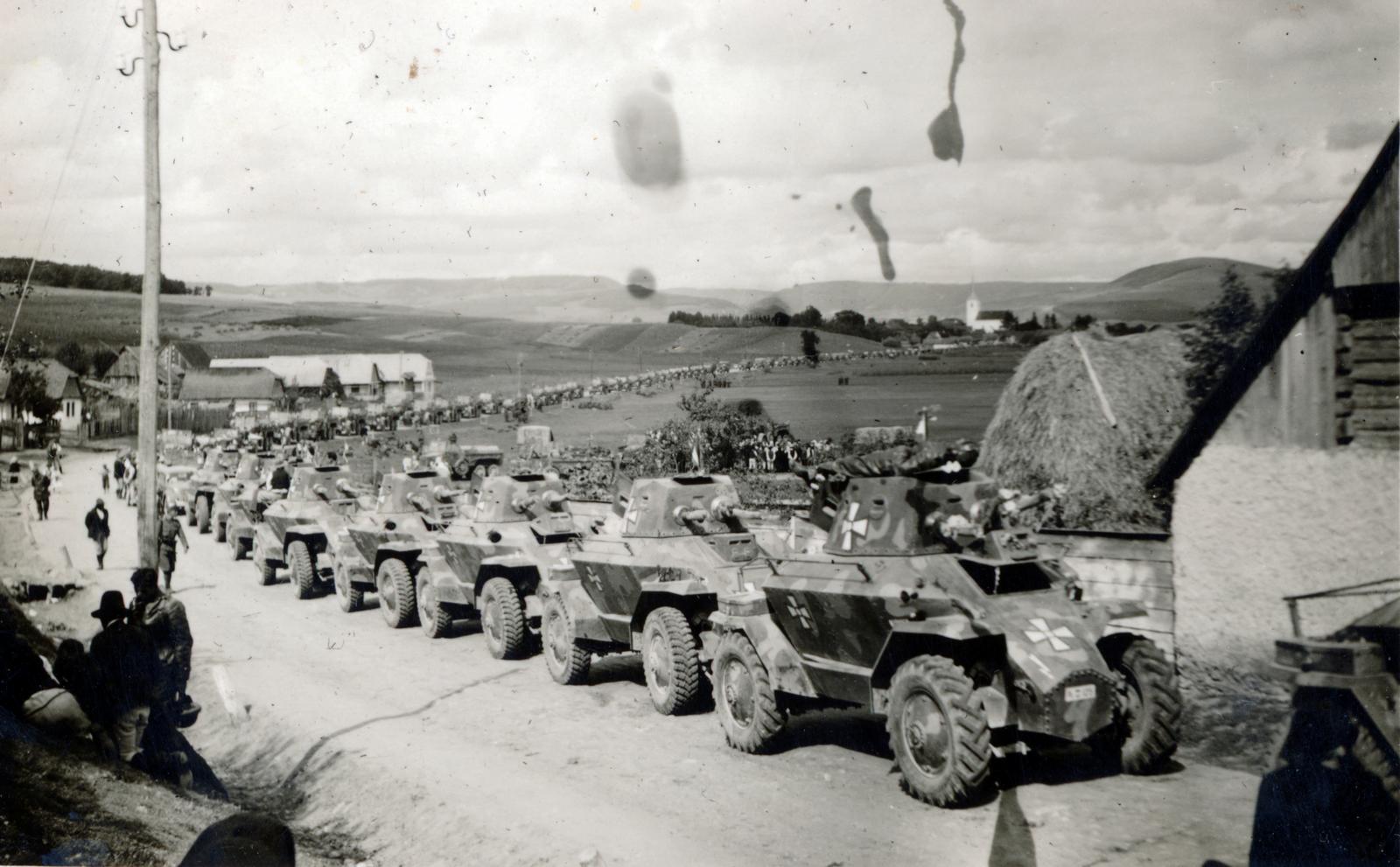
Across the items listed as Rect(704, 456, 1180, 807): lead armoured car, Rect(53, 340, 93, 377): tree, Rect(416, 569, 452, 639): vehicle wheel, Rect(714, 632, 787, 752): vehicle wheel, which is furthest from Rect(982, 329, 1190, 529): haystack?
Rect(53, 340, 93, 377): tree

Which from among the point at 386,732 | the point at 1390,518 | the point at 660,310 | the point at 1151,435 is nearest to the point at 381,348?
the point at 660,310

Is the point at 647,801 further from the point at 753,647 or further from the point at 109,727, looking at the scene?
the point at 109,727

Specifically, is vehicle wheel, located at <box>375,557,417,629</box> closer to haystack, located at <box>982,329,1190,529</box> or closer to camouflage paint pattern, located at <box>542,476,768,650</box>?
camouflage paint pattern, located at <box>542,476,768,650</box>

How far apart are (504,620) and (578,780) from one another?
3575mm

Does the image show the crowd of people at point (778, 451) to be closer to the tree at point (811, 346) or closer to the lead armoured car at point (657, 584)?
the tree at point (811, 346)

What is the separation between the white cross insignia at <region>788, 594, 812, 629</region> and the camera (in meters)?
7.03

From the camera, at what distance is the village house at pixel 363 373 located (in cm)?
991

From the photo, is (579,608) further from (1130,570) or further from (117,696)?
(1130,570)

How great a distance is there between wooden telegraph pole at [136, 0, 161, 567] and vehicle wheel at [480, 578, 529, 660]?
9.87 ft

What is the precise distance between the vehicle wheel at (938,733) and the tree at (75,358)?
630cm

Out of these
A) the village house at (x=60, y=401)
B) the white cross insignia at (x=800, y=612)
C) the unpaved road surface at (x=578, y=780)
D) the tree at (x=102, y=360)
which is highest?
the tree at (x=102, y=360)

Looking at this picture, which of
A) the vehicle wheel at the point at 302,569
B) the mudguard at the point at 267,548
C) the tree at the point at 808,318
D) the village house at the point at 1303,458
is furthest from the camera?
the mudguard at the point at 267,548

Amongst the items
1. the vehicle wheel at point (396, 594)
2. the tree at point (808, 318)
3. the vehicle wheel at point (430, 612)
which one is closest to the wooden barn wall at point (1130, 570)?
the tree at point (808, 318)

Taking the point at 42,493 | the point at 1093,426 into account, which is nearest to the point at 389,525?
the point at 42,493
